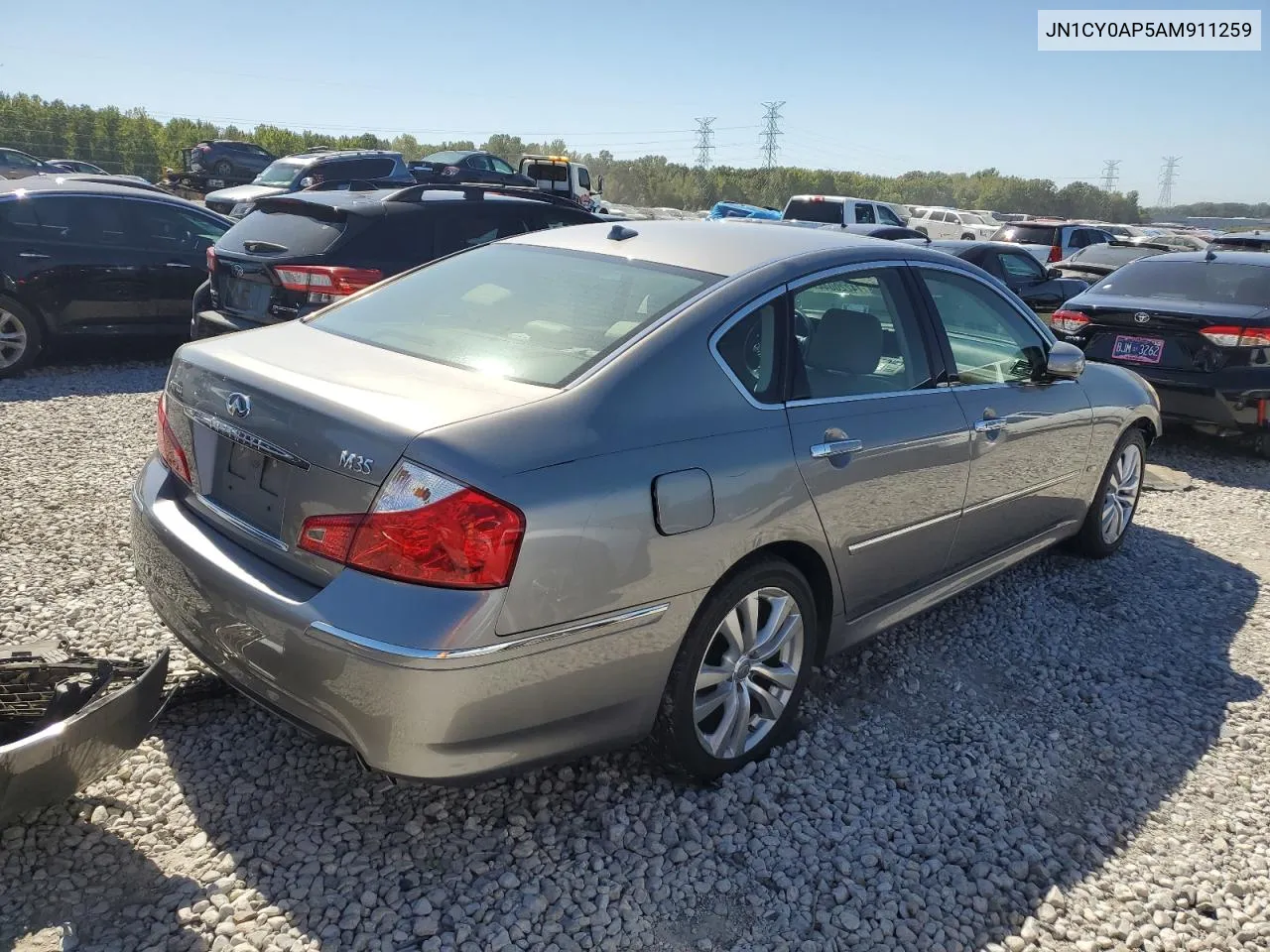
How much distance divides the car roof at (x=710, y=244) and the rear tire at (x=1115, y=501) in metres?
1.85

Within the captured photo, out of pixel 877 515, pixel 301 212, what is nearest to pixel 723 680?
pixel 877 515

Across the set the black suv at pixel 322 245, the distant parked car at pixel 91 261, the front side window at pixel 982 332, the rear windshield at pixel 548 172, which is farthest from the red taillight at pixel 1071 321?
the rear windshield at pixel 548 172

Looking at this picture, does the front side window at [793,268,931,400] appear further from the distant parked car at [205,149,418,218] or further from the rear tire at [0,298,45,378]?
the distant parked car at [205,149,418,218]

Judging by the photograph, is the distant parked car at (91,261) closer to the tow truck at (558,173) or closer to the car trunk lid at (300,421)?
the car trunk lid at (300,421)

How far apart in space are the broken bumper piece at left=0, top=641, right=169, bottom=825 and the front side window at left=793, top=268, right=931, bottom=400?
2062 mm

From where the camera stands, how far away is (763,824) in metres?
2.97

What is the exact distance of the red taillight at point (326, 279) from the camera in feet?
21.1

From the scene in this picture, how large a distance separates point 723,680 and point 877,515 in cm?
82

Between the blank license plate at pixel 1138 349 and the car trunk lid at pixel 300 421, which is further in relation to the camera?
the blank license plate at pixel 1138 349

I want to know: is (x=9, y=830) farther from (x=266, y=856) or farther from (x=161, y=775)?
(x=266, y=856)

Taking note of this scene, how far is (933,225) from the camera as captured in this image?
109ft

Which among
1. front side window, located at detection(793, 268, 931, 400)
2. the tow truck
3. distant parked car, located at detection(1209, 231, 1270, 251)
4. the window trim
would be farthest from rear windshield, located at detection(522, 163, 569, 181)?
the window trim

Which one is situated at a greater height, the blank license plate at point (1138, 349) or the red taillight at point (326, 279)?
the red taillight at point (326, 279)

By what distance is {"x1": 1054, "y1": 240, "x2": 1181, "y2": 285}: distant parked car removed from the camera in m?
12.8
